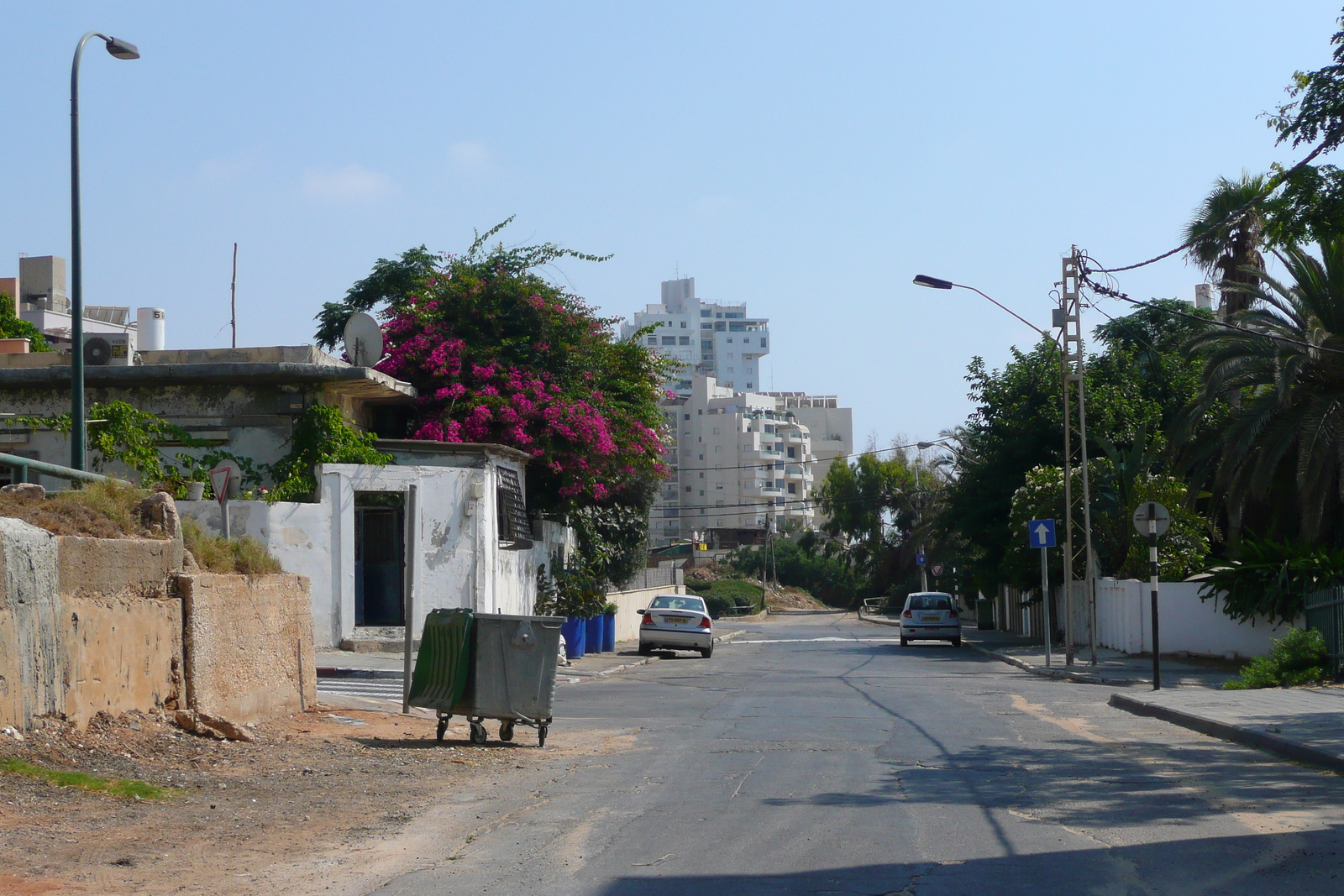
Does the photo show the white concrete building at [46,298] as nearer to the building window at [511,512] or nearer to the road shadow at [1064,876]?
the building window at [511,512]

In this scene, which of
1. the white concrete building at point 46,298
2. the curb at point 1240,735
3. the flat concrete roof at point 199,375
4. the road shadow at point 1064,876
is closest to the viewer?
the road shadow at point 1064,876

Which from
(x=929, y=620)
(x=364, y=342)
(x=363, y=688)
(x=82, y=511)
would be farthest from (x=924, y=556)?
(x=82, y=511)

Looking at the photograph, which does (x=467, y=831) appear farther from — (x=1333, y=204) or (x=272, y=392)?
(x=272, y=392)

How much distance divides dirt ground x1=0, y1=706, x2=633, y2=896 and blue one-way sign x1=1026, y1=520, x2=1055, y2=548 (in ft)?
48.4

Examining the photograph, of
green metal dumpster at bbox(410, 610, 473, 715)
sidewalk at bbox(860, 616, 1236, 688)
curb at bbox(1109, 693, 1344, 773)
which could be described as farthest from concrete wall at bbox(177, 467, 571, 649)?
curb at bbox(1109, 693, 1344, 773)

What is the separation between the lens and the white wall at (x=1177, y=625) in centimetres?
2518

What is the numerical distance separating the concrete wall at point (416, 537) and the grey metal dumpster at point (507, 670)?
9.29 m

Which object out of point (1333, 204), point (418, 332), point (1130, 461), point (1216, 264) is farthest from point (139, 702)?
point (1216, 264)

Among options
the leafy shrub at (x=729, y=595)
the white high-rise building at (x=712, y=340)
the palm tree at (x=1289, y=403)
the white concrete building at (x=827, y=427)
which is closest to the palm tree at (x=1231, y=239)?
A: the palm tree at (x=1289, y=403)

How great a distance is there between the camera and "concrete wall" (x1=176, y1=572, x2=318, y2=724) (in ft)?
38.0

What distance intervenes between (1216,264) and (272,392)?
992 inches

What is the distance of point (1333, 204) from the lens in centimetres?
1304

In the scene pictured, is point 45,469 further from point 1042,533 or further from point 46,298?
point 46,298

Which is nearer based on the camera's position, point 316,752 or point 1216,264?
point 316,752
